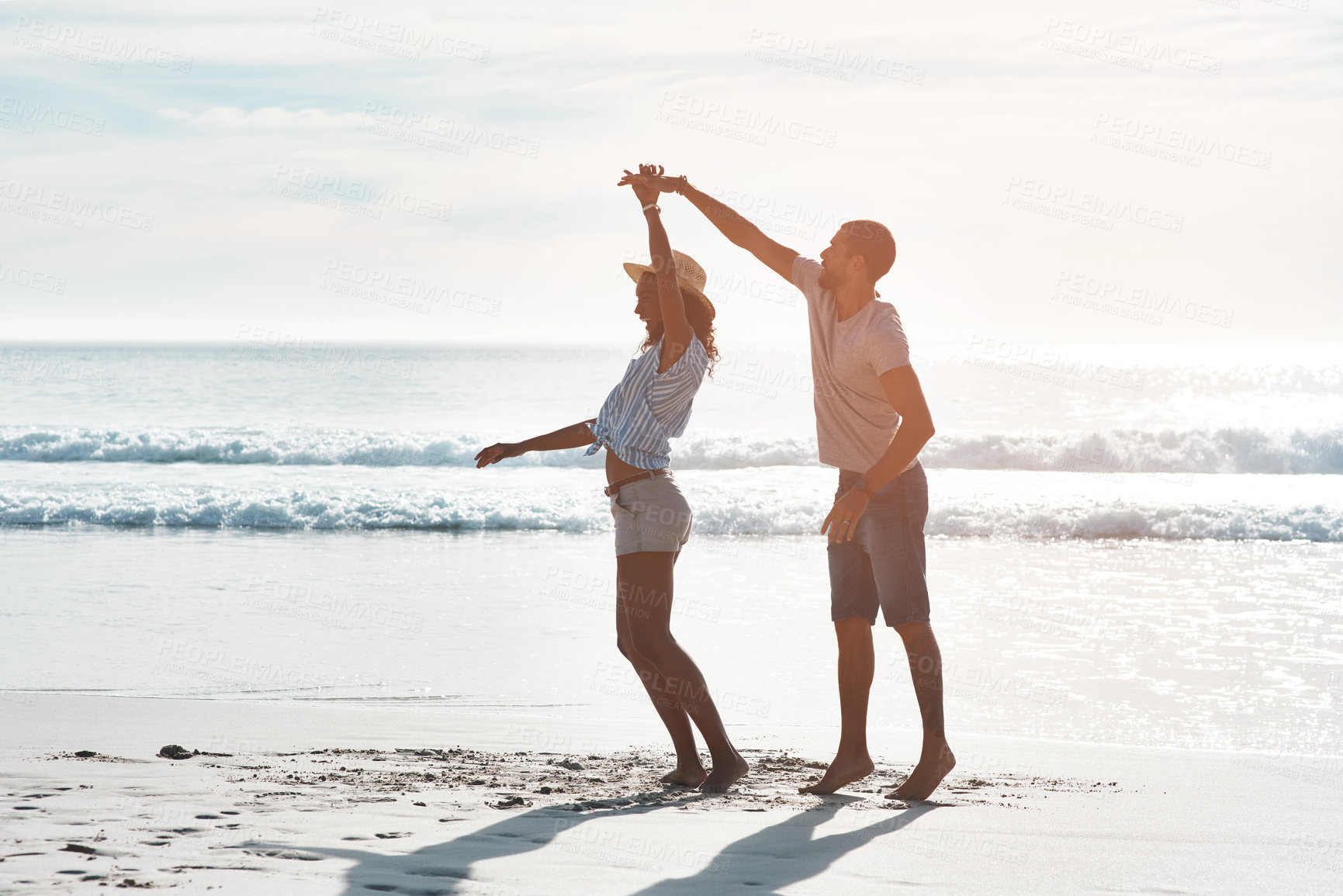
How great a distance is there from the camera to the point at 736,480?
1834 cm

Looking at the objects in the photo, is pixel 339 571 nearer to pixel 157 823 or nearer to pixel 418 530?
pixel 418 530

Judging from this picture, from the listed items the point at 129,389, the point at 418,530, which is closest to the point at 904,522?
the point at 418,530

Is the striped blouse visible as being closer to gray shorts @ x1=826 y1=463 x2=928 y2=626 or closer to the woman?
the woman

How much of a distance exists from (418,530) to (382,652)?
22.0ft

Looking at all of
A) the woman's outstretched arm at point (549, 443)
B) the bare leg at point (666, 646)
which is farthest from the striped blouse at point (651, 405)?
the bare leg at point (666, 646)

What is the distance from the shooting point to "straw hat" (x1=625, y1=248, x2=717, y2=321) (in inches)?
147

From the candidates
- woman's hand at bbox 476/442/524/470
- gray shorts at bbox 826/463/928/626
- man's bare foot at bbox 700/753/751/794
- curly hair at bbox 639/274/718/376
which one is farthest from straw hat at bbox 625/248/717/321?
man's bare foot at bbox 700/753/751/794

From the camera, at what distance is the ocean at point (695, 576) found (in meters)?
5.77

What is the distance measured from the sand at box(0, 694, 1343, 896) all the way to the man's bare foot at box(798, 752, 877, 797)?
0.05m

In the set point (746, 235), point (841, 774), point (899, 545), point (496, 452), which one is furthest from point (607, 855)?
point (746, 235)

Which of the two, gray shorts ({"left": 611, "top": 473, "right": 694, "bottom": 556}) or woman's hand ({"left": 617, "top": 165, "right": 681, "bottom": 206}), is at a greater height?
woman's hand ({"left": 617, "top": 165, "right": 681, "bottom": 206})

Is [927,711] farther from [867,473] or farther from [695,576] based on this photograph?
[695,576]

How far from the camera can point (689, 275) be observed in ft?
12.3

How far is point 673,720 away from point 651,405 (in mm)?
1102
